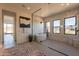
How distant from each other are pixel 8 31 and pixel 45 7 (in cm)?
105

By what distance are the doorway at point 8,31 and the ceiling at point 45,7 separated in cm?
29

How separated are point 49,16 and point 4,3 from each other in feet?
3.61

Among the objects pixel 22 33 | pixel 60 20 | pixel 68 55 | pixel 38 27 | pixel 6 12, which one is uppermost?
pixel 6 12

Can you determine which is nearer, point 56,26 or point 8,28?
point 8,28

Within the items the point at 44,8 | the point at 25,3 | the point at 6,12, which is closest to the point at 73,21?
the point at 44,8

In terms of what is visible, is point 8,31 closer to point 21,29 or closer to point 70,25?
point 21,29

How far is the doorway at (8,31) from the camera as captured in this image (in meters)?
1.93

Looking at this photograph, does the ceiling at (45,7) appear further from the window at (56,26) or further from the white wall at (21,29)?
the window at (56,26)

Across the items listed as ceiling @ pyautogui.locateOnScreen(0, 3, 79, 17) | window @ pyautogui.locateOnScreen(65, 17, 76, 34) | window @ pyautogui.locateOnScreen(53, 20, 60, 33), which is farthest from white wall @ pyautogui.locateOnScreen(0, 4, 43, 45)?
window @ pyautogui.locateOnScreen(65, 17, 76, 34)

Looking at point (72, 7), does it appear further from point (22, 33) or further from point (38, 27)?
point (22, 33)

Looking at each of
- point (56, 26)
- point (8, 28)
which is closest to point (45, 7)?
point (56, 26)

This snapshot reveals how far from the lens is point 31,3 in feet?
6.17

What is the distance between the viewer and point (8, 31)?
6.48 feet

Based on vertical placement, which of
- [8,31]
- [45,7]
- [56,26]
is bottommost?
[8,31]
